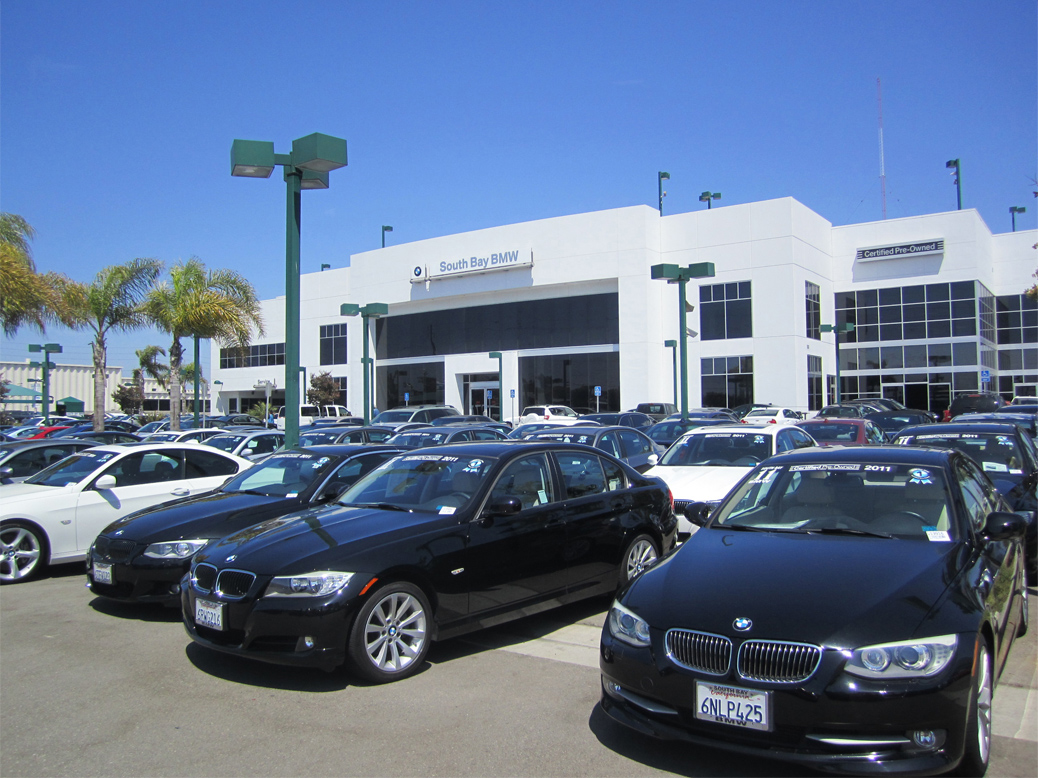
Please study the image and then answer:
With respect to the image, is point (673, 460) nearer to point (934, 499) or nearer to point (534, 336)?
point (934, 499)

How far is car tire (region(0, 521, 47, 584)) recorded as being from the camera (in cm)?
877

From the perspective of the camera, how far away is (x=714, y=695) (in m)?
3.71

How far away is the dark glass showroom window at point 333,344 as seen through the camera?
58.4 m

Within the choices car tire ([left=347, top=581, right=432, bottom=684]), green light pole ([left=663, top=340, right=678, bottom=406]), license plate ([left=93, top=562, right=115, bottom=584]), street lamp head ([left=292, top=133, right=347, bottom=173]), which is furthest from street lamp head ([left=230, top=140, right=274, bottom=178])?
green light pole ([left=663, top=340, right=678, bottom=406])

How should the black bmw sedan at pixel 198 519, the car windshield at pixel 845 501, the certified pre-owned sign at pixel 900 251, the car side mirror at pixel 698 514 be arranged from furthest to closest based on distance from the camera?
the certified pre-owned sign at pixel 900 251 < the black bmw sedan at pixel 198 519 < the car side mirror at pixel 698 514 < the car windshield at pixel 845 501

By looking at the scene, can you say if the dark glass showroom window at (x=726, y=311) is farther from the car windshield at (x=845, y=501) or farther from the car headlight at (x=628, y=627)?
the car headlight at (x=628, y=627)

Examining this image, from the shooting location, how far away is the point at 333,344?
59125 mm

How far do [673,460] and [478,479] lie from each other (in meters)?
5.38

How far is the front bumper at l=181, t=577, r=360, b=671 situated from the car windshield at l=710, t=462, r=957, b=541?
262cm

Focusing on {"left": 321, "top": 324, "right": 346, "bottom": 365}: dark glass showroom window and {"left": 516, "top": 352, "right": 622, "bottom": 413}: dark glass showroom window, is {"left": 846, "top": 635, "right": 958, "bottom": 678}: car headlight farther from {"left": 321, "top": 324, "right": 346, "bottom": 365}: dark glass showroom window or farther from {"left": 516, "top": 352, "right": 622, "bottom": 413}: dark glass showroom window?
{"left": 321, "top": 324, "right": 346, "bottom": 365}: dark glass showroom window

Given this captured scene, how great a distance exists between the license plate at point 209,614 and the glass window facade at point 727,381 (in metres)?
40.3

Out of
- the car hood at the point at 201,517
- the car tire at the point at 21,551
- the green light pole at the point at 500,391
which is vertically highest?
the green light pole at the point at 500,391

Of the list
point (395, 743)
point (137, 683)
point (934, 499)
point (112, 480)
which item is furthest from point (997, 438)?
→ point (112, 480)

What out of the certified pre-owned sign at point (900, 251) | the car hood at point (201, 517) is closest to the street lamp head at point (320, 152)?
the car hood at point (201, 517)
